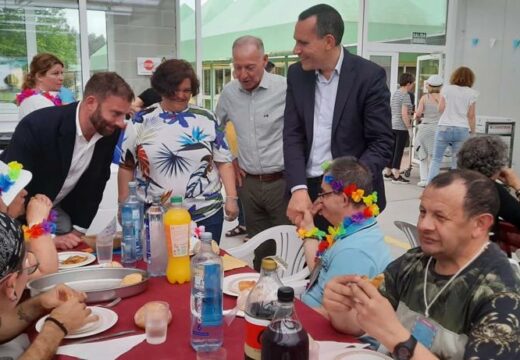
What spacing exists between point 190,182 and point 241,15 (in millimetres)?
7134

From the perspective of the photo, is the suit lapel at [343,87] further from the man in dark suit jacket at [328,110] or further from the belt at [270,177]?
the belt at [270,177]

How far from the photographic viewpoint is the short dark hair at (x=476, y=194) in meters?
1.41

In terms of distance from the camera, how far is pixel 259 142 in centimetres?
329

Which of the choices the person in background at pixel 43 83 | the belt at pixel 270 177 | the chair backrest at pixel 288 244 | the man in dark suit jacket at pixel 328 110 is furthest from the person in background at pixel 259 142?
the person in background at pixel 43 83

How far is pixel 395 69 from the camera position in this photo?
30.5 ft

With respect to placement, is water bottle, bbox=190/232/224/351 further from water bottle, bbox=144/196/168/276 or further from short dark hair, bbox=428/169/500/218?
short dark hair, bbox=428/169/500/218

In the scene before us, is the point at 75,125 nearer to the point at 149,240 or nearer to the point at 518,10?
the point at 149,240

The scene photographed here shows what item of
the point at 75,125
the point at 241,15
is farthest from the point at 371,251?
the point at 241,15

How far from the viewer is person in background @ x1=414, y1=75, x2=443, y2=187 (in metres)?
7.91

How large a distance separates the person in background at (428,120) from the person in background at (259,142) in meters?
5.26

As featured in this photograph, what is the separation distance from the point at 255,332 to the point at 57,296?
0.72 metres

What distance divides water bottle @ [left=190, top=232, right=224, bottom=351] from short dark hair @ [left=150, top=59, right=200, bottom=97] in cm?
128

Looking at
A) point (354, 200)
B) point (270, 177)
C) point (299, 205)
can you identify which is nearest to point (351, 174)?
point (354, 200)

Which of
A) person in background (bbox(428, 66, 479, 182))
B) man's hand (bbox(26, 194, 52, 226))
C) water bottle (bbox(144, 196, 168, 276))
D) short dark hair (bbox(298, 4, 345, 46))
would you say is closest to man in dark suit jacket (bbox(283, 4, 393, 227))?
short dark hair (bbox(298, 4, 345, 46))
